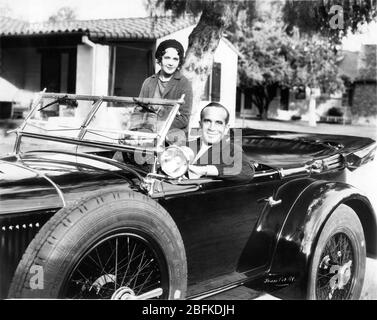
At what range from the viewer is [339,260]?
2.66m

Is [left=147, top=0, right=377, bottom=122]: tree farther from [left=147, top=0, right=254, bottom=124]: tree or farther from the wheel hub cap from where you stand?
the wheel hub cap

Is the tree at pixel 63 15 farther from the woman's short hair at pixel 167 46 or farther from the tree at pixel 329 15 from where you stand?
the tree at pixel 329 15

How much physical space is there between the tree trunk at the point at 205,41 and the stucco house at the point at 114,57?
11cm

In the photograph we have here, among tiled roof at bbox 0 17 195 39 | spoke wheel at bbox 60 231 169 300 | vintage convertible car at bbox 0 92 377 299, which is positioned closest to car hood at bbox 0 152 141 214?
vintage convertible car at bbox 0 92 377 299

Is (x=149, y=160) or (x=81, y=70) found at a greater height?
(x=81, y=70)

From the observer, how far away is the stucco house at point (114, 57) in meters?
3.16

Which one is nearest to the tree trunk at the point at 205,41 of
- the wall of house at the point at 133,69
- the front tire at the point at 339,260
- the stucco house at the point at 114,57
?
the stucco house at the point at 114,57

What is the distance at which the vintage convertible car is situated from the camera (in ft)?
5.11

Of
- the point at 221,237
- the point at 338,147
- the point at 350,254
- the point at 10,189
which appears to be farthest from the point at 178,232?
the point at 338,147

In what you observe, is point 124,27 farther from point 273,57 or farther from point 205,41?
point 273,57

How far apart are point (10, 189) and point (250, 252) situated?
4.18ft

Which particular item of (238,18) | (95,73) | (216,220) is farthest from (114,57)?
(216,220)
